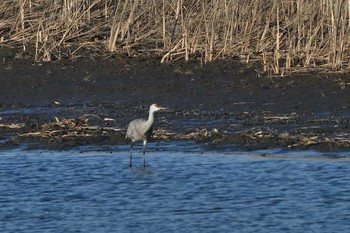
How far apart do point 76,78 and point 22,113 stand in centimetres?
161

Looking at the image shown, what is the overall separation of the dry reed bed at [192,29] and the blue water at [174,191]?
11.2 feet

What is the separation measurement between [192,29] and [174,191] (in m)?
6.19

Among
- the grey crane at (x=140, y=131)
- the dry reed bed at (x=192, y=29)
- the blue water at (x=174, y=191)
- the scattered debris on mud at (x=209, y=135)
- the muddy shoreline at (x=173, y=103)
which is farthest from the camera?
the dry reed bed at (x=192, y=29)

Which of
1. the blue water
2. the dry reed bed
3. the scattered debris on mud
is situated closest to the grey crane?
Result: the blue water

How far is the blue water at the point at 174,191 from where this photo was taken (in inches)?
332

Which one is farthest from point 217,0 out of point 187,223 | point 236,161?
point 187,223

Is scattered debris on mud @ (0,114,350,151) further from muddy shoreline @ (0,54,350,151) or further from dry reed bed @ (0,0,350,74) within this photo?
dry reed bed @ (0,0,350,74)

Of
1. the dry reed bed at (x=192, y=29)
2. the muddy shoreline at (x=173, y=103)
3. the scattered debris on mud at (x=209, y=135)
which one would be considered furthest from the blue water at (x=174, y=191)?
the dry reed bed at (x=192, y=29)

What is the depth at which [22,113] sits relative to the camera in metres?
13.4

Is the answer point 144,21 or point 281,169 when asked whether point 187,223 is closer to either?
point 281,169

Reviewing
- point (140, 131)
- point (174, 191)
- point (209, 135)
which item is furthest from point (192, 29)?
point (174, 191)

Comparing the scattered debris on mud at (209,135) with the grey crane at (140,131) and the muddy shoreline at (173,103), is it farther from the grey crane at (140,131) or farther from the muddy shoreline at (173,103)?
the grey crane at (140,131)

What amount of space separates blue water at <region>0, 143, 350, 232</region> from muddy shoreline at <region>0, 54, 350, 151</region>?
0.41m

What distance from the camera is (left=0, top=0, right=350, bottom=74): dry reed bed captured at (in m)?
14.2
